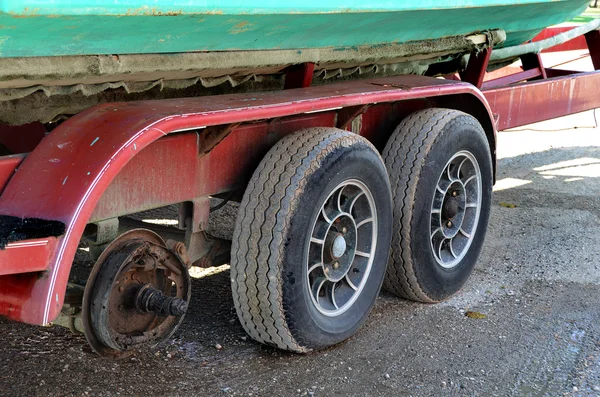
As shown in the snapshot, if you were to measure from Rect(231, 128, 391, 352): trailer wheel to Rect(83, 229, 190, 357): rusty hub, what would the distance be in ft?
0.94

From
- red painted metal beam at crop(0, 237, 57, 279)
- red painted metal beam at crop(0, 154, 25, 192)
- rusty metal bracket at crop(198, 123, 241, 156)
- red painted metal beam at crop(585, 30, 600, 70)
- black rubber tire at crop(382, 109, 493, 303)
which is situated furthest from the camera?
red painted metal beam at crop(585, 30, 600, 70)

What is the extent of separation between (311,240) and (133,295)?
82 cm

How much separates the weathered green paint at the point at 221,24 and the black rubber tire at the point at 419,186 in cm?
47

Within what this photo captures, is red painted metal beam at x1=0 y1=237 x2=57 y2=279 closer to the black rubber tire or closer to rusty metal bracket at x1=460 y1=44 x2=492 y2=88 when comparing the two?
the black rubber tire

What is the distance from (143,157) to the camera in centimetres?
295

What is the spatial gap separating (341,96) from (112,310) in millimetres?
1311

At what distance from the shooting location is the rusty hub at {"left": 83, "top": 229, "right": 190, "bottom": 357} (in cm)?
285

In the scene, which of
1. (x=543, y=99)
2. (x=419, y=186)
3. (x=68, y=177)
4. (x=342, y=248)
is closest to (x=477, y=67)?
(x=543, y=99)

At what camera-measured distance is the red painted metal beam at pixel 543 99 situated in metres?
5.12

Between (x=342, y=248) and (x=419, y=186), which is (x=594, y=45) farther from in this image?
(x=342, y=248)

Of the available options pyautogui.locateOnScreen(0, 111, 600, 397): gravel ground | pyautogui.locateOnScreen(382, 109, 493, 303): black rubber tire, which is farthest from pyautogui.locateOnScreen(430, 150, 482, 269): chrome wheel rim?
pyautogui.locateOnScreen(0, 111, 600, 397): gravel ground

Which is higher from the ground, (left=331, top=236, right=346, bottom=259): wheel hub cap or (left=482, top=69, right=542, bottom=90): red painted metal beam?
(left=482, top=69, right=542, bottom=90): red painted metal beam

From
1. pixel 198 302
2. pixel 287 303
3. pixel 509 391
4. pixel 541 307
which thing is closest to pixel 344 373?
pixel 287 303

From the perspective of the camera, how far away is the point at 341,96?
3436mm
